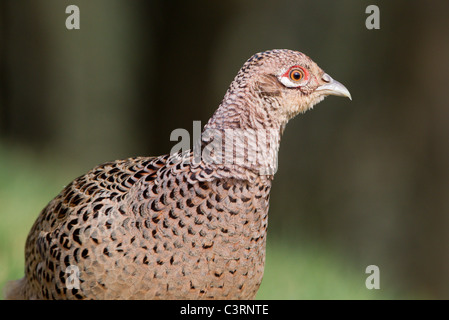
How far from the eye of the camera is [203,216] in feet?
10.2

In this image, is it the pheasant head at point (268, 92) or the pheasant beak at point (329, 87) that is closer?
the pheasant head at point (268, 92)

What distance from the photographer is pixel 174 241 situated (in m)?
3.11

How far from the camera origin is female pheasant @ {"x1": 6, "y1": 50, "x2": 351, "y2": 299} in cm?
311

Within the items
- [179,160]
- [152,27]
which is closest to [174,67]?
[152,27]

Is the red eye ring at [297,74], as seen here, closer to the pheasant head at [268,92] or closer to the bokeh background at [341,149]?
the pheasant head at [268,92]

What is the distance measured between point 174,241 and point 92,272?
516 mm

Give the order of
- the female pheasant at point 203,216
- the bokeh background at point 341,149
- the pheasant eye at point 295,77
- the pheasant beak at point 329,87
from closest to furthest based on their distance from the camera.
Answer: the female pheasant at point 203,216
the pheasant eye at point 295,77
the pheasant beak at point 329,87
the bokeh background at point 341,149

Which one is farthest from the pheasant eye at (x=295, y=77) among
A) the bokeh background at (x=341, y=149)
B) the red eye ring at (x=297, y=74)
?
the bokeh background at (x=341, y=149)

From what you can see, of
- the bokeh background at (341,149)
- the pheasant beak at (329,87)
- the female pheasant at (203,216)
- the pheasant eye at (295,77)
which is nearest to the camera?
the female pheasant at (203,216)

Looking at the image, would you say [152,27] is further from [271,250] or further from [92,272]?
[92,272]

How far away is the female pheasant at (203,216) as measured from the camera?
3111 mm

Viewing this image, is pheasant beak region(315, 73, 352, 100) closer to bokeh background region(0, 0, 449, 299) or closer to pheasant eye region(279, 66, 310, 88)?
pheasant eye region(279, 66, 310, 88)

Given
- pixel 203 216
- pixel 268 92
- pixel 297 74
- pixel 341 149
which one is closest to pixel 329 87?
pixel 297 74

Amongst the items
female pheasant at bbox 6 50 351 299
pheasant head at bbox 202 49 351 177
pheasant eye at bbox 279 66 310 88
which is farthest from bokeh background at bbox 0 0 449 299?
pheasant eye at bbox 279 66 310 88
